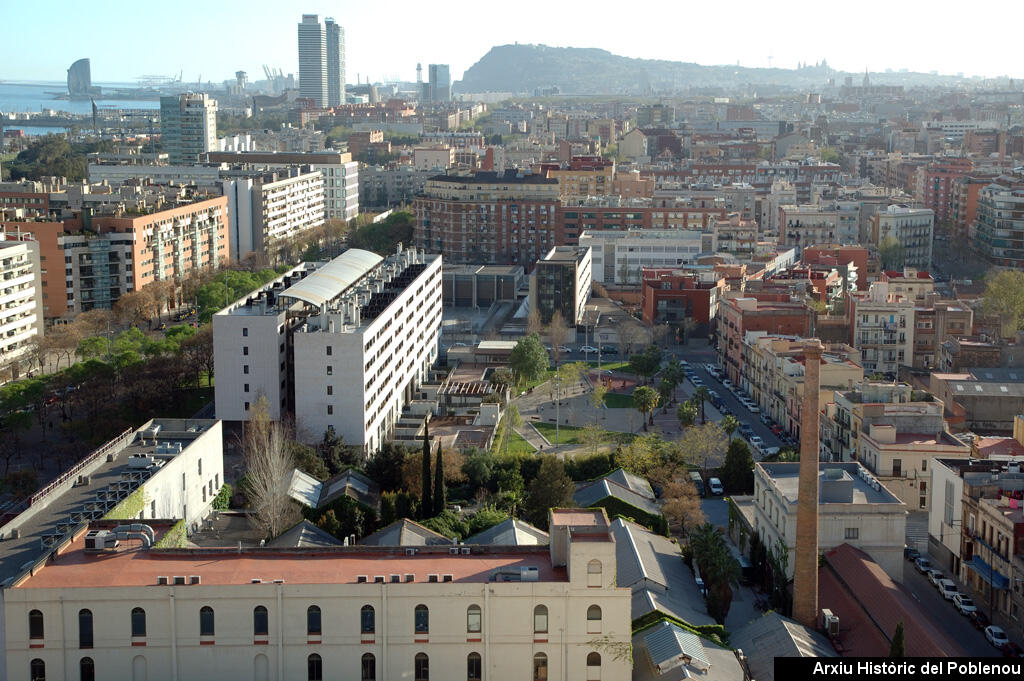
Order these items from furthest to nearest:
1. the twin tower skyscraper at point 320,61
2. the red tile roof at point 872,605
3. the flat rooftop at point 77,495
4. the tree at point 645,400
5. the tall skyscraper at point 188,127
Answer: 1. the twin tower skyscraper at point 320,61
2. the tall skyscraper at point 188,127
3. the tree at point 645,400
4. the flat rooftop at point 77,495
5. the red tile roof at point 872,605

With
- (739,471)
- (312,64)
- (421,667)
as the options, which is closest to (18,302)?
(739,471)

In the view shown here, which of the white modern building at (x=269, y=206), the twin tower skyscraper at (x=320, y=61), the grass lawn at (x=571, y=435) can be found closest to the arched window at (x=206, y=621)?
the grass lawn at (x=571, y=435)

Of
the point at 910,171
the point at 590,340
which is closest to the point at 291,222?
the point at 590,340

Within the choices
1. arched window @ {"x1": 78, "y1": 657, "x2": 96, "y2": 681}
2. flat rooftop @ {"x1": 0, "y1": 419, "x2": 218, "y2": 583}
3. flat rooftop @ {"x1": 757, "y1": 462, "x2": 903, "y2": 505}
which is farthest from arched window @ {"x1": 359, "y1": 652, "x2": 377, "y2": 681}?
flat rooftop @ {"x1": 757, "y1": 462, "x2": 903, "y2": 505}

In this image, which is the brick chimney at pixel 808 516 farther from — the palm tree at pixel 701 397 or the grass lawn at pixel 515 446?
the palm tree at pixel 701 397

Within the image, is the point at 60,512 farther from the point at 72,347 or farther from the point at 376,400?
the point at 72,347

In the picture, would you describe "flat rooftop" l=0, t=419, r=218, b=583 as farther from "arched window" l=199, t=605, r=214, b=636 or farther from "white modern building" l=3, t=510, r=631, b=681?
"arched window" l=199, t=605, r=214, b=636
